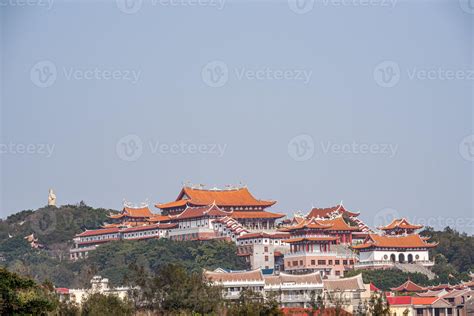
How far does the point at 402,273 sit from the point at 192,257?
15809 millimetres

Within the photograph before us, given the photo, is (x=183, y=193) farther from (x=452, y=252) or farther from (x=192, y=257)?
(x=452, y=252)

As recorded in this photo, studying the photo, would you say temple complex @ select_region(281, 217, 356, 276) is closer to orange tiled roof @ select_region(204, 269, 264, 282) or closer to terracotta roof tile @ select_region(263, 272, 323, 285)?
terracotta roof tile @ select_region(263, 272, 323, 285)

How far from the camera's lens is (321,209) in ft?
371

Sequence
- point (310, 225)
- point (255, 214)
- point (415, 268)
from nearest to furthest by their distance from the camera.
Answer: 1. point (310, 225)
2. point (415, 268)
3. point (255, 214)

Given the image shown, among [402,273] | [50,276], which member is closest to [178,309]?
[402,273]

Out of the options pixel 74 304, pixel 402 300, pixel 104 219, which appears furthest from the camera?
pixel 104 219

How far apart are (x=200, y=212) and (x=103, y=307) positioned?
49.1 m

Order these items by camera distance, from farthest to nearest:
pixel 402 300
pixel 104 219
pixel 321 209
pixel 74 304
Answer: pixel 104 219 < pixel 321 209 < pixel 402 300 < pixel 74 304

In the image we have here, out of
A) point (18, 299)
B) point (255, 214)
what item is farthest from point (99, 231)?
point (18, 299)

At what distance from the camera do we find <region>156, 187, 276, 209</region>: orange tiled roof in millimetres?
108188

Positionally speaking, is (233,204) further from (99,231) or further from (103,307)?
(103,307)

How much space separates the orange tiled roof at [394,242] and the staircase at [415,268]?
1.75 m

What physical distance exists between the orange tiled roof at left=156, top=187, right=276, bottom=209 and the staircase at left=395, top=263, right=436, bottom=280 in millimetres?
14109

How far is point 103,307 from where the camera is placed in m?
55.8
